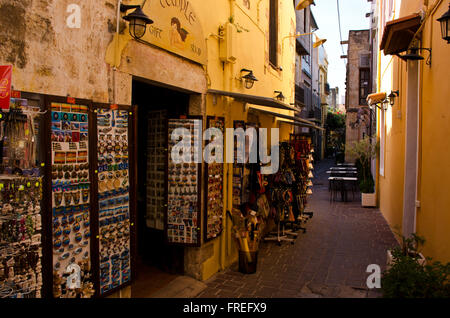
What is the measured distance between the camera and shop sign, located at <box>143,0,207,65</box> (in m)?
4.31

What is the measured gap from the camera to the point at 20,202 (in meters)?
2.79

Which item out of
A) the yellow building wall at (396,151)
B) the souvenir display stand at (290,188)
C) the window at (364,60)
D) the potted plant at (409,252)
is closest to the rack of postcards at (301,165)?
the souvenir display stand at (290,188)

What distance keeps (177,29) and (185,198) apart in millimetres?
2436

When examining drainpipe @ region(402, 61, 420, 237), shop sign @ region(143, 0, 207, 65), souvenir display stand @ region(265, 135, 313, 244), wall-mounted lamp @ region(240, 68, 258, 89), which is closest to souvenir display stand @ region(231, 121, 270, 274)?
souvenir display stand @ region(265, 135, 313, 244)

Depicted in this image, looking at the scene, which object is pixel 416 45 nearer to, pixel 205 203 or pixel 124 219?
pixel 205 203

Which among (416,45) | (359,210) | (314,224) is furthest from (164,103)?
(359,210)

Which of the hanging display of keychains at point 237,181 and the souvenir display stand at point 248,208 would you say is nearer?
the souvenir display stand at point 248,208

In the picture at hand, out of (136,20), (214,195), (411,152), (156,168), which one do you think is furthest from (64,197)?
(411,152)

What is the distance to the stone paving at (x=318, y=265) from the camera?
213 inches

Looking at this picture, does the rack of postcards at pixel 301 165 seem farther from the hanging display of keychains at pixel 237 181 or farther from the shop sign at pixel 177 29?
the shop sign at pixel 177 29

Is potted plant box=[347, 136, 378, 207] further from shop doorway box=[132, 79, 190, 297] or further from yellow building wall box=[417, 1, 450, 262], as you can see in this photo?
shop doorway box=[132, 79, 190, 297]

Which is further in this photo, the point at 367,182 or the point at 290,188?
the point at 367,182

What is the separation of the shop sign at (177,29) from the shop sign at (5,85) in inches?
74.2

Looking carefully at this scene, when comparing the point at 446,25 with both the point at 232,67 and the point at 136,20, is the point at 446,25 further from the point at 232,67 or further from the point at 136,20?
the point at 232,67
